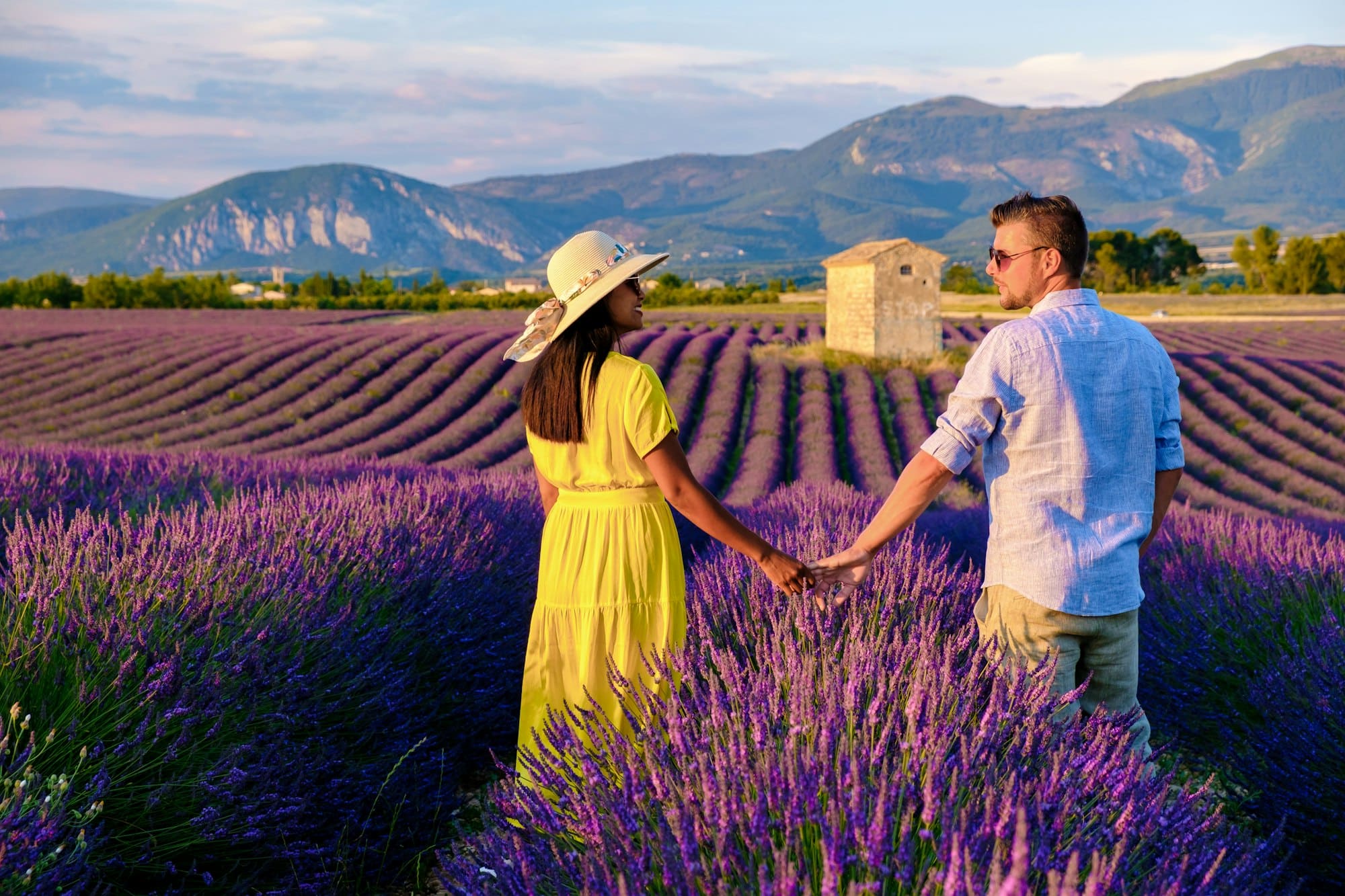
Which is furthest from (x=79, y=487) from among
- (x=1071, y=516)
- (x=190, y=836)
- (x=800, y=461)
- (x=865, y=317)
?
(x=865, y=317)

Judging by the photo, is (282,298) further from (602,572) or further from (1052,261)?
(1052,261)

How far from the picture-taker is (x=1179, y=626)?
3.86 metres

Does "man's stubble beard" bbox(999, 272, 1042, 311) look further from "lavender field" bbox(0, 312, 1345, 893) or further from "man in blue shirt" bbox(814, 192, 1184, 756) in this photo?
"lavender field" bbox(0, 312, 1345, 893)

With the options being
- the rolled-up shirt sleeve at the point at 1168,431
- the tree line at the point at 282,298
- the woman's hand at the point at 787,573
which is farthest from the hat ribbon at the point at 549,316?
the tree line at the point at 282,298

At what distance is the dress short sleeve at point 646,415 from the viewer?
230 centimetres

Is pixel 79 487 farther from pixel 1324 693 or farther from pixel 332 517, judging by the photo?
pixel 1324 693

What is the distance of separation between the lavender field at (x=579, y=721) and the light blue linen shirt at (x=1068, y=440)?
0.31m

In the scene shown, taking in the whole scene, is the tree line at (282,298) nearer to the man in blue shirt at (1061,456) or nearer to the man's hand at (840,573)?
the man's hand at (840,573)

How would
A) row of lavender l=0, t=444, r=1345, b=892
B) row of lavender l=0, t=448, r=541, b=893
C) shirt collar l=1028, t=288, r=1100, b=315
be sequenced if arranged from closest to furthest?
row of lavender l=0, t=444, r=1345, b=892 < row of lavender l=0, t=448, r=541, b=893 < shirt collar l=1028, t=288, r=1100, b=315

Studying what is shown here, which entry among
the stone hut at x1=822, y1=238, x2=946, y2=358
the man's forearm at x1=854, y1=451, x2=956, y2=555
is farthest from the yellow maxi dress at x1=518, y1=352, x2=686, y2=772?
the stone hut at x1=822, y1=238, x2=946, y2=358

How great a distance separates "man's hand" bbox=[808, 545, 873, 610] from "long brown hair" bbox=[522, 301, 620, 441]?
68 cm

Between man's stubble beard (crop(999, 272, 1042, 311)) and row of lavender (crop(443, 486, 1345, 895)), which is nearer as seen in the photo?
row of lavender (crop(443, 486, 1345, 895))

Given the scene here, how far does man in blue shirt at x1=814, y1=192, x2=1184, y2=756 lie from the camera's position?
81.0 inches

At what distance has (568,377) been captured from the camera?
7.70ft
